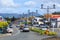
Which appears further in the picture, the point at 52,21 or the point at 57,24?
the point at 52,21

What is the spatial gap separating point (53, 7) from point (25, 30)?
1695 cm

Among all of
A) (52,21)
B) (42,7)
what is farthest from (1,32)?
(52,21)

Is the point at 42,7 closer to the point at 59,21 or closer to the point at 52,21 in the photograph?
the point at 59,21

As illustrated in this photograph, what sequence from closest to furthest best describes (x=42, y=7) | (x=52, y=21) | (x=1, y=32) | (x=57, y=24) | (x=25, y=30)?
(x=1, y=32)
(x=25, y=30)
(x=42, y=7)
(x=57, y=24)
(x=52, y=21)

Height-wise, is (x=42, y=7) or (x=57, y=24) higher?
(x=42, y=7)

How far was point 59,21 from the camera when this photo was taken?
3939 inches

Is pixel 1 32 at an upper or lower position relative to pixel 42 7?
lower

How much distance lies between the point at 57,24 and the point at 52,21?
14.0 metres

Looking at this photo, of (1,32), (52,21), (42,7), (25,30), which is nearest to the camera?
A: (1,32)

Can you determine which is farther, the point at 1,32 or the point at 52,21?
the point at 52,21

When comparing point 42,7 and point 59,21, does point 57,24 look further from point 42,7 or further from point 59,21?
point 42,7

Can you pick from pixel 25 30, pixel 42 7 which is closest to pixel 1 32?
pixel 25 30

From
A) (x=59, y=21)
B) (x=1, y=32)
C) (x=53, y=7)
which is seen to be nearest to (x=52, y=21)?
(x=59, y=21)

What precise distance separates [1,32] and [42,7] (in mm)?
27842
